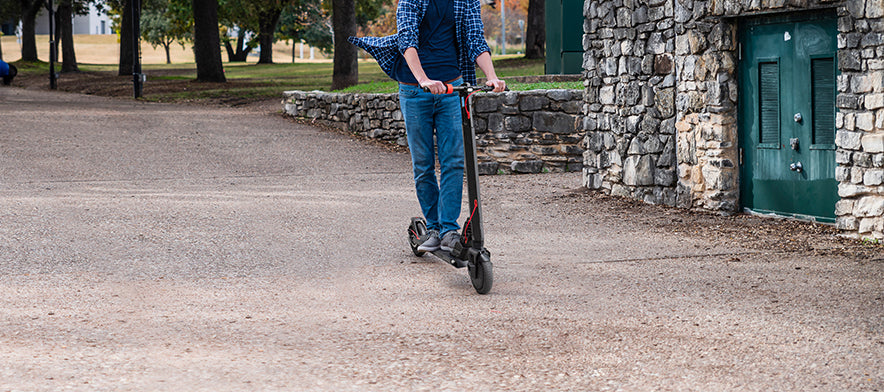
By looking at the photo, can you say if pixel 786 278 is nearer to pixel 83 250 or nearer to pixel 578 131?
pixel 83 250

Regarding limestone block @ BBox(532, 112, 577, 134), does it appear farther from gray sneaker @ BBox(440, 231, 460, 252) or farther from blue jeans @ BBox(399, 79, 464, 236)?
gray sneaker @ BBox(440, 231, 460, 252)

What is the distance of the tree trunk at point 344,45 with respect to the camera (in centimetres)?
2191

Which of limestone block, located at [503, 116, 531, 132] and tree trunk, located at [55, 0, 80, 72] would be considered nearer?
limestone block, located at [503, 116, 531, 132]

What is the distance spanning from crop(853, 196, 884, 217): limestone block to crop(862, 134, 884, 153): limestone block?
0.34 meters

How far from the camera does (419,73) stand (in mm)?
5676

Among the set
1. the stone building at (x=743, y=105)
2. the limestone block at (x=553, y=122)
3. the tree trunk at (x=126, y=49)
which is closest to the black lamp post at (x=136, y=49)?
the tree trunk at (x=126, y=49)

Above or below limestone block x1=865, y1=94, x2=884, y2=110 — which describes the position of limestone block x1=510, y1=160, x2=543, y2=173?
below

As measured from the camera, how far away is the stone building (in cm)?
721

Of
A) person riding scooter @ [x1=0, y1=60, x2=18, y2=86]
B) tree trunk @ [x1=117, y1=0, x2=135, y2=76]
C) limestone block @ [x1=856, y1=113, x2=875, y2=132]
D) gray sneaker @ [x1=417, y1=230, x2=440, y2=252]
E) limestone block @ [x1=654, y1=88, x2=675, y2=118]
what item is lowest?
gray sneaker @ [x1=417, y1=230, x2=440, y2=252]

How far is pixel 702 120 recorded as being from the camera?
870 cm

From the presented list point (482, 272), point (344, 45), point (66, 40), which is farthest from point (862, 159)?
point (66, 40)

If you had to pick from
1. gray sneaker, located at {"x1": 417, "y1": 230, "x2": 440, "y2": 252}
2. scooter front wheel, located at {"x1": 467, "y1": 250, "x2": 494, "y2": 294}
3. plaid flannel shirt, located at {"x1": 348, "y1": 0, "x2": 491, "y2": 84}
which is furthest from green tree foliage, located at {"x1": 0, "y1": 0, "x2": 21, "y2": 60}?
scooter front wheel, located at {"x1": 467, "y1": 250, "x2": 494, "y2": 294}

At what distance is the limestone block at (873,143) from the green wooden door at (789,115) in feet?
1.55

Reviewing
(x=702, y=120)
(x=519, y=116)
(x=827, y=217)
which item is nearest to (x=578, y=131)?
(x=519, y=116)
